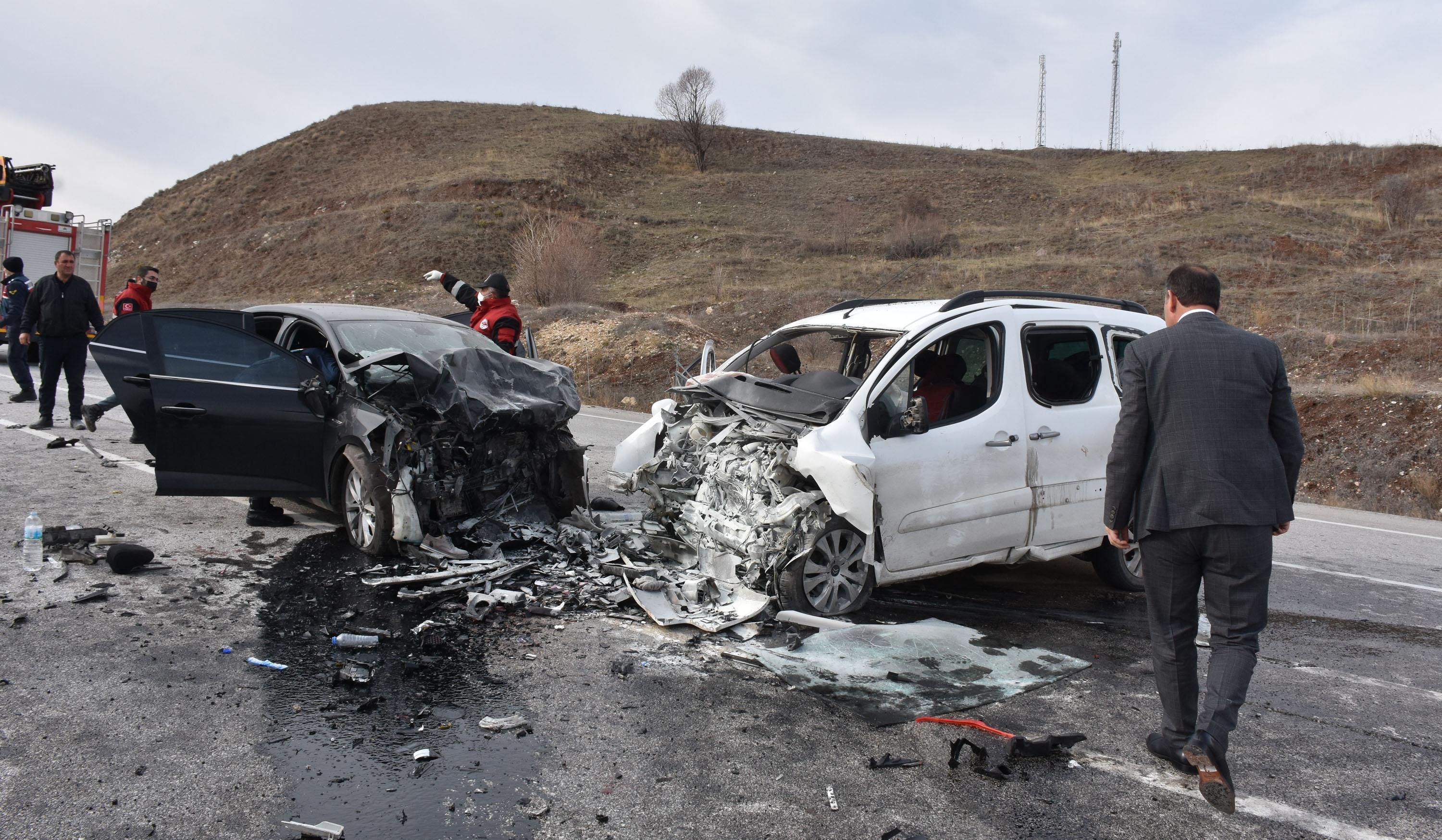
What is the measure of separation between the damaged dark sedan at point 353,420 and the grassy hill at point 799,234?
11.2 metres

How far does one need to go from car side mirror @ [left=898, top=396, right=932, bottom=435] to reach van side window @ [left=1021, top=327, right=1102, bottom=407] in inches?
37.5

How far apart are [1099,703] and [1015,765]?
2.90 feet

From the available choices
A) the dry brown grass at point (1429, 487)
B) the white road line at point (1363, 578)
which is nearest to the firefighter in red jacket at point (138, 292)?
the white road line at point (1363, 578)

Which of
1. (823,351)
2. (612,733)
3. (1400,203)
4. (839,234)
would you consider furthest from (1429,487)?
(839,234)

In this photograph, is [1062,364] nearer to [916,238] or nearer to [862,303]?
[862,303]

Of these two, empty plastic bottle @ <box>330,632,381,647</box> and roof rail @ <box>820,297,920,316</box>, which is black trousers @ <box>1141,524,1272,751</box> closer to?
roof rail @ <box>820,297,920,316</box>

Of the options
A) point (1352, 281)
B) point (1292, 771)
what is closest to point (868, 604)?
point (1292, 771)

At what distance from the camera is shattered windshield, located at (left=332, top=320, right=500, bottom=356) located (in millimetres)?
6613

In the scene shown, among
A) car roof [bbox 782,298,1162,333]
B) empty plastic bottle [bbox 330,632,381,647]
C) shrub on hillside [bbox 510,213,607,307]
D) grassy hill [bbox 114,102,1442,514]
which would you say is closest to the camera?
empty plastic bottle [bbox 330,632,381,647]

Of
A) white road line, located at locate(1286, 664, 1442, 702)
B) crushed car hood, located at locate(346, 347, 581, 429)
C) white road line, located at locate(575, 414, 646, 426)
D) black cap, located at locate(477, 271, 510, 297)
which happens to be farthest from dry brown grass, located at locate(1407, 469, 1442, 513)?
black cap, located at locate(477, 271, 510, 297)

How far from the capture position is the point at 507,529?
251 inches

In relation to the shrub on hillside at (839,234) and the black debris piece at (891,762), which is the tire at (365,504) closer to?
the black debris piece at (891,762)

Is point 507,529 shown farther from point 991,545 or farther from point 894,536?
point 991,545

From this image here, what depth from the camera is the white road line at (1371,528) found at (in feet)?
29.8
